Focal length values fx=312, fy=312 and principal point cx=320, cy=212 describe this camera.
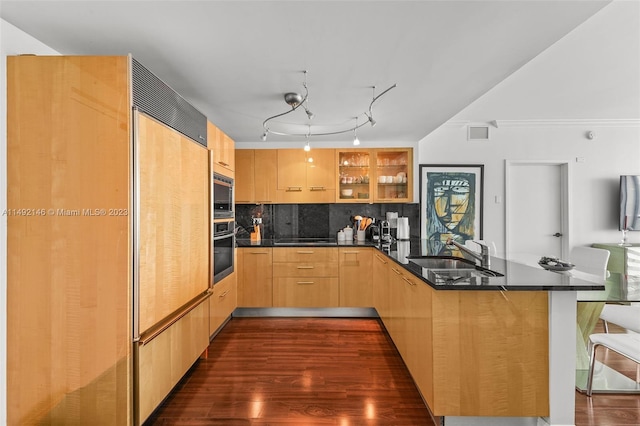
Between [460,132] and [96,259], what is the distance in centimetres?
442

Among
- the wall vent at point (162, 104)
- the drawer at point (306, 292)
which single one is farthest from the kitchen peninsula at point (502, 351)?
the drawer at point (306, 292)

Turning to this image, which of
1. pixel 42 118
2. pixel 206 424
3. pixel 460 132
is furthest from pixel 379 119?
pixel 206 424

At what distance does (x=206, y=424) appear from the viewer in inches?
75.4

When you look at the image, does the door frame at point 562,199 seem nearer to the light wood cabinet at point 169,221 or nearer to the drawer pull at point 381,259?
the drawer pull at point 381,259

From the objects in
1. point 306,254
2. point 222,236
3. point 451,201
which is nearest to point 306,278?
point 306,254

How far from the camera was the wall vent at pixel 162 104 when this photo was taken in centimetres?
165

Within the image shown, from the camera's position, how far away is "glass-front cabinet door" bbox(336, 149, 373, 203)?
14.1 feet

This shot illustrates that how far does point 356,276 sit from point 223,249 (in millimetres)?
1617

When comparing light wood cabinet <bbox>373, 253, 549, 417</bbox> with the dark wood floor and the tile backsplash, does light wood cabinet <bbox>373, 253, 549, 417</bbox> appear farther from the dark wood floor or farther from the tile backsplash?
the tile backsplash

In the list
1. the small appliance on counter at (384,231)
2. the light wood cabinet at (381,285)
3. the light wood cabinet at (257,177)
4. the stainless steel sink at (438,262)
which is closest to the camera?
the stainless steel sink at (438,262)

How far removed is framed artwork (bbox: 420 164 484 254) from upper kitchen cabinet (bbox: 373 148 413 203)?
29cm

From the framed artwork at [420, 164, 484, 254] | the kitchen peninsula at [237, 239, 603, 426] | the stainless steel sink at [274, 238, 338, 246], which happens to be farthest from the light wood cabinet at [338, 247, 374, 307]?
the kitchen peninsula at [237, 239, 603, 426]

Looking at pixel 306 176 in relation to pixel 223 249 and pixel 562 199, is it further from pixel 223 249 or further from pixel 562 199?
pixel 562 199

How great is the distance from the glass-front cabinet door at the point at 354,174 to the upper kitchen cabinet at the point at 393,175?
4.8 inches
